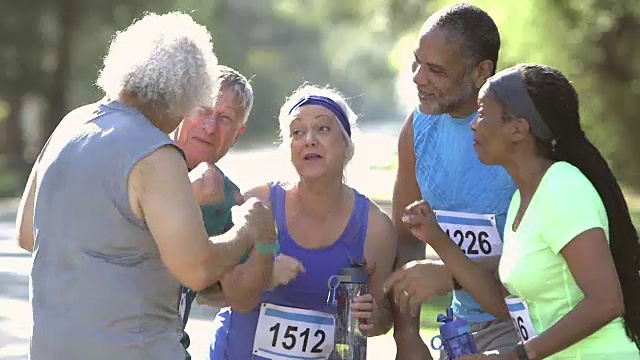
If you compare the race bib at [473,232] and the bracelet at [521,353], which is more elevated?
the race bib at [473,232]

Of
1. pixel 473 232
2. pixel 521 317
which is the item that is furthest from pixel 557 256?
pixel 473 232

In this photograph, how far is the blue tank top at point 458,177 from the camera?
4781mm

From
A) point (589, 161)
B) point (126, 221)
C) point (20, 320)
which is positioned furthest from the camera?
point (20, 320)

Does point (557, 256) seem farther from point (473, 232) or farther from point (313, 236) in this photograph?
point (313, 236)

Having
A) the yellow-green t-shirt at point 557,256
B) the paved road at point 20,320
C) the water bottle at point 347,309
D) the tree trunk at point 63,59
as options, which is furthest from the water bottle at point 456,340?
the tree trunk at point 63,59

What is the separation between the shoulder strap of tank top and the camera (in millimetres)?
5004

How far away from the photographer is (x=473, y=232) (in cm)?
478

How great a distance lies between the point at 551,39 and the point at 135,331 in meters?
17.2

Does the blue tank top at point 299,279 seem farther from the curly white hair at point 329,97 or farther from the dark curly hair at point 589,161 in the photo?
the dark curly hair at point 589,161

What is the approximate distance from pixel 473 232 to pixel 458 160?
283mm

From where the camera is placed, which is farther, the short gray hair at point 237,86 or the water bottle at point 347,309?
the short gray hair at point 237,86

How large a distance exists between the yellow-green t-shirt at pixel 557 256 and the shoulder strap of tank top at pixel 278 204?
1.28m

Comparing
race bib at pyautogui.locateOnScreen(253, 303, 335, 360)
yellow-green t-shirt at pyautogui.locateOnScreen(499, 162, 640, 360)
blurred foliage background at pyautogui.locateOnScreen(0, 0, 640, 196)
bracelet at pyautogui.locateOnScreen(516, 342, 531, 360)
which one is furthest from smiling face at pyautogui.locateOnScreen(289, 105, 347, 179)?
bracelet at pyautogui.locateOnScreen(516, 342, 531, 360)

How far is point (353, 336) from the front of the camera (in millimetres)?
4742
